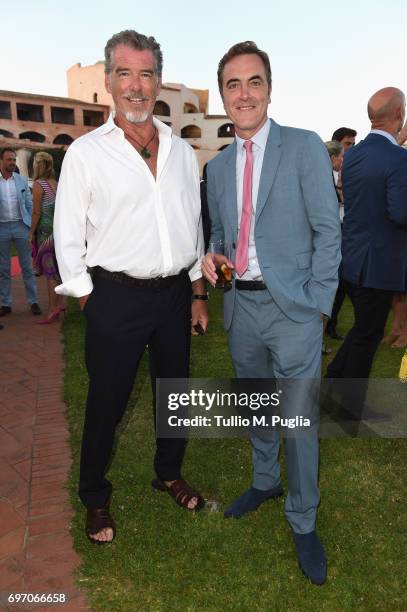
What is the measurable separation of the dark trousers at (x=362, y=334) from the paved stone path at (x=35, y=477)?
2.29 meters

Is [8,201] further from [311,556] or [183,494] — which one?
[311,556]

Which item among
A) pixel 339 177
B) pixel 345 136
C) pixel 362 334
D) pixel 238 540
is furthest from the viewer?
pixel 345 136

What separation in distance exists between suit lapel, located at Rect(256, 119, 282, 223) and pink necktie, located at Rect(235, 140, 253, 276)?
75mm

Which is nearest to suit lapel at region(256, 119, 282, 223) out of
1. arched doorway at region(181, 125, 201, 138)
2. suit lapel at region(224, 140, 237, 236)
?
suit lapel at region(224, 140, 237, 236)

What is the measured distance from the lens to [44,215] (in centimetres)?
688

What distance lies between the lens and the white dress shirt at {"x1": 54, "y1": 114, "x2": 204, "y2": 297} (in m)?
2.44

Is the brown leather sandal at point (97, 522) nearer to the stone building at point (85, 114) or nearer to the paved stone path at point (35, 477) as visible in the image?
the paved stone path at point (35, 477)

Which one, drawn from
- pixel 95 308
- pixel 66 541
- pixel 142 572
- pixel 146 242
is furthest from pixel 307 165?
pixel 66 541

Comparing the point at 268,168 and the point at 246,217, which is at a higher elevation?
the point at 268,168

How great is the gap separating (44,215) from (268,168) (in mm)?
5157

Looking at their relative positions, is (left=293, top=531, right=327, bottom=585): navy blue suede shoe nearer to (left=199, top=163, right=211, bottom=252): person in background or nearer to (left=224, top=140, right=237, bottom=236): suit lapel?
(left=224, top=140, right=237, bottom=236): suit lapel

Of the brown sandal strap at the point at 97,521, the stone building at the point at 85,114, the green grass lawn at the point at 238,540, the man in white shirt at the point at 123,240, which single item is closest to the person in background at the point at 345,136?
the green grass lawn at the point at 238,540

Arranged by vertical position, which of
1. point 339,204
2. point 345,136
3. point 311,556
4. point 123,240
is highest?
point 345,136

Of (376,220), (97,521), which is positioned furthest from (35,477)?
(376,220)
